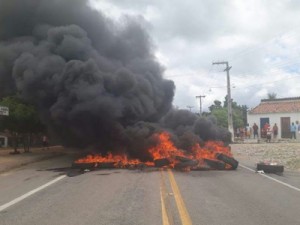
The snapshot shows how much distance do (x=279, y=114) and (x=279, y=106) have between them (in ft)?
6.97

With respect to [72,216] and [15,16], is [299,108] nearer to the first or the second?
[15,16]

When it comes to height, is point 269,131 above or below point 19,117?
below

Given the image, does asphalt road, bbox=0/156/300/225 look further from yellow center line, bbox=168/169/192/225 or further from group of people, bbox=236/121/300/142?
group of people, bbox=236/121/300/142

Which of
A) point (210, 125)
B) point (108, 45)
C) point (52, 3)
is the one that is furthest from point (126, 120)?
point (52, 3)

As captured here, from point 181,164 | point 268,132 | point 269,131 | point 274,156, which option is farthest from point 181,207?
point 269,131

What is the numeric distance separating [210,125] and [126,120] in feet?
13.6

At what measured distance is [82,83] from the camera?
20.0 meters

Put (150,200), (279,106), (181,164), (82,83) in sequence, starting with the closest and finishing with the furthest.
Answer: (150,200) → (181,164) → (82,83) → (279,106)

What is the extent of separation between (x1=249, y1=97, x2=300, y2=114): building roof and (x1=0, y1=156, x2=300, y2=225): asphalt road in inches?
1399

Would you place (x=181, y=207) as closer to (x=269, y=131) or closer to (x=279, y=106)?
(x=269, y=131)

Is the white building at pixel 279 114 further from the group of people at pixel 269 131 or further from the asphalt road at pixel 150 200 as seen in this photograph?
the asphalt road at pixel 150 200

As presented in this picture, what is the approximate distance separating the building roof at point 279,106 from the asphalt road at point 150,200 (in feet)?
117

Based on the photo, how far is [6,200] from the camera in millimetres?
9625

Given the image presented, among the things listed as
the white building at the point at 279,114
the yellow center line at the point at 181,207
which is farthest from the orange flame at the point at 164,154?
the white building at the point at 279,114
